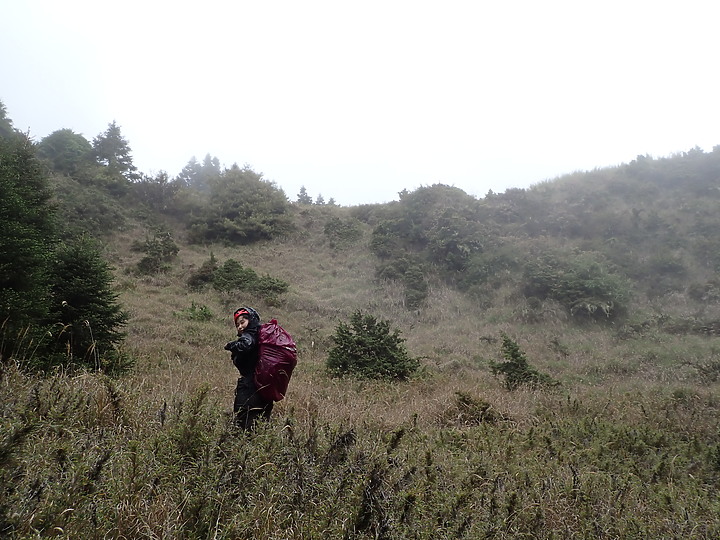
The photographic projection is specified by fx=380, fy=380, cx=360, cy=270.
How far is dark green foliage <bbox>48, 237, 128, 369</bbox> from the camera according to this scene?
4.91 metres

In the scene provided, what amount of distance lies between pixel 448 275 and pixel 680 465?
11.8 m

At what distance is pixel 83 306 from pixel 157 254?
10.1 metres

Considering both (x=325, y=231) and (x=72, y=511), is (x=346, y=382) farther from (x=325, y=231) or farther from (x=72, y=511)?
(x=325, y=231)

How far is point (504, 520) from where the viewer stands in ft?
6.57

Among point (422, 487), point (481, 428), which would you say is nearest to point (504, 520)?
point (422, 487)

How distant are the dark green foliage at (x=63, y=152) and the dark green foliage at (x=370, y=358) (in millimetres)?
19594

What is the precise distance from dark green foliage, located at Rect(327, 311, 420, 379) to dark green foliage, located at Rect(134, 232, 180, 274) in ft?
30.4

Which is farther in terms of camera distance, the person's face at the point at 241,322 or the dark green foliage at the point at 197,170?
the dark green foliage at the point at 197,170

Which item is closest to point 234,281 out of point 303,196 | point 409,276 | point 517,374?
point 409,276

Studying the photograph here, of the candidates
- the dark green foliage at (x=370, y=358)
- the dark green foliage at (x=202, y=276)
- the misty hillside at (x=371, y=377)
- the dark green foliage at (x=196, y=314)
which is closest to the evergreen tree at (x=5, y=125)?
the misty hillside at (x=371, y=377)

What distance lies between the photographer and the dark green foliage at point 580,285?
38.8 ft

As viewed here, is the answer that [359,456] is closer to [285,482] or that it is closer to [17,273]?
[285,482]

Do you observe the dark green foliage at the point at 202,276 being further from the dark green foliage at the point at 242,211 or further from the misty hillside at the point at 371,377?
the dark green foliage at the point at 242,211

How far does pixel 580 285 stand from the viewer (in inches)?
488
